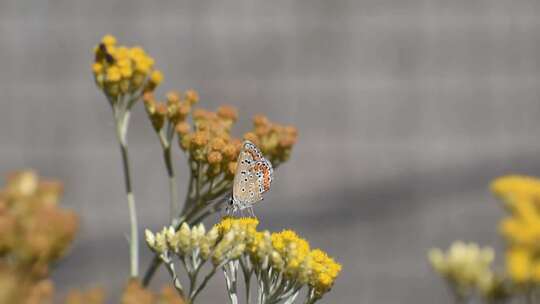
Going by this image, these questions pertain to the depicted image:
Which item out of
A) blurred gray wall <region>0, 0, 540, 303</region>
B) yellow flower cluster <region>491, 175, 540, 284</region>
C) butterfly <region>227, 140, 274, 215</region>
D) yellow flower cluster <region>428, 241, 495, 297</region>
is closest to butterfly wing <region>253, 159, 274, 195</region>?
butterfly <region>227, 140, 274, 215</region>

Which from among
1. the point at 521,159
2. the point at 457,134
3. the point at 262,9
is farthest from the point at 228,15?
the point at 521,159

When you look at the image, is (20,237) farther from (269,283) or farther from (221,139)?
(221,139)

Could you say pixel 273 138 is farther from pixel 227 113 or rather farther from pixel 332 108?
pixel 332 108

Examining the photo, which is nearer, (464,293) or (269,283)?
(269,283)

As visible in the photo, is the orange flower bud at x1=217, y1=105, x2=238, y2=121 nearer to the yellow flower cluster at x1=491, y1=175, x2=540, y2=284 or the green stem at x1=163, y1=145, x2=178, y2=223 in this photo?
the green stem at x1=163, y1=145, x2=178, y2=223

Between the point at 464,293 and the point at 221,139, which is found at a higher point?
the point at 221,139

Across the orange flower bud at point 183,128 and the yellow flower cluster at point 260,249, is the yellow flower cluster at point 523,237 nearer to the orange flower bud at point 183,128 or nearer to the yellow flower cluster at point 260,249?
the yellow flower cluster at point 260,249

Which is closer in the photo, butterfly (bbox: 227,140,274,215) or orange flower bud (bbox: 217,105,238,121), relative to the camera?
butterfly (bbox: 227,140,274,215)

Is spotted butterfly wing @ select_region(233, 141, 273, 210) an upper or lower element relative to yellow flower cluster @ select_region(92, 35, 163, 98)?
lower
